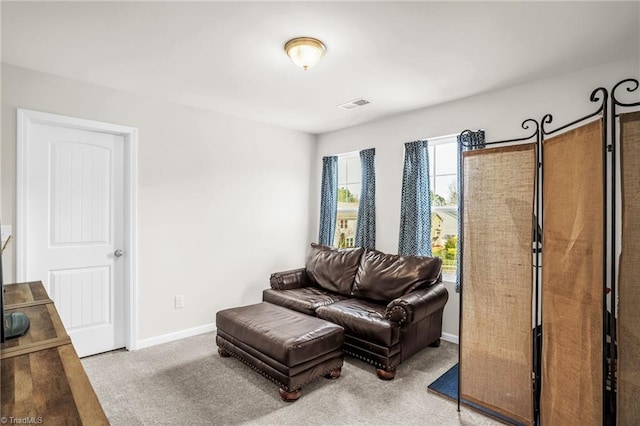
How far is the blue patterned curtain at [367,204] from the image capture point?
14.1 feet

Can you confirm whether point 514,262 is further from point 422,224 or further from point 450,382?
point 422,224

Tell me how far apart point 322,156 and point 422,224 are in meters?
1.91

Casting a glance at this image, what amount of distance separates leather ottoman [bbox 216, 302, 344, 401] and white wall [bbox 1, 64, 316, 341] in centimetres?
92

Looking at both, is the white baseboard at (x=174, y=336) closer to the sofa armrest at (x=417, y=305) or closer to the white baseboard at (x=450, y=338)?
the sofa armrest at (x=417, y=305)

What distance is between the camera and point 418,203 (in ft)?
12.5

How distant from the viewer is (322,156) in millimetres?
5023

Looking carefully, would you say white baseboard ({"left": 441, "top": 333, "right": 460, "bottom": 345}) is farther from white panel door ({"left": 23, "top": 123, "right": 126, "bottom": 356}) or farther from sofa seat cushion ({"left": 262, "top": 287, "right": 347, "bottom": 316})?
white panel door ({"left": 23, "top": 123, "right": 126, "bottom": 356})

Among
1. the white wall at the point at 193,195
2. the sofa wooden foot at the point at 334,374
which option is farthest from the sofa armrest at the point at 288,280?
the sofa wooden foot at the point at 334,374

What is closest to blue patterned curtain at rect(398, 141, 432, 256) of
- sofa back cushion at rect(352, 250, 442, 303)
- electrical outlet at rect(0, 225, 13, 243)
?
sofa back cushion at rect(352, 250, 442, 303)

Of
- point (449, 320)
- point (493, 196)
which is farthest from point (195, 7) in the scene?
point (449, 320)

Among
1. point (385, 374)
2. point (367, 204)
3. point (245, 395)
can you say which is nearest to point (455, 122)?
point (367, 204)

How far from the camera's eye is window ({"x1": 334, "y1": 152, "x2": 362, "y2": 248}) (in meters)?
4.73

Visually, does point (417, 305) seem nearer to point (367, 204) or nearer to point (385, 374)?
point (385, 374)

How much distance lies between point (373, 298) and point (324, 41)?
2421 mm
